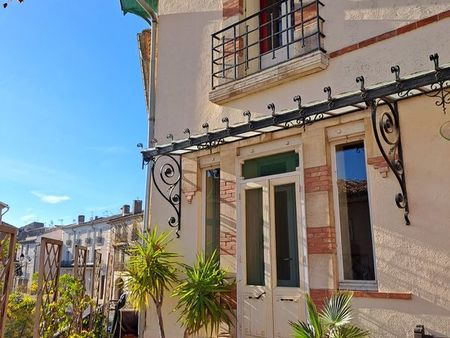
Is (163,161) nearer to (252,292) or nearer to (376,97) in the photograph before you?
(252,292)

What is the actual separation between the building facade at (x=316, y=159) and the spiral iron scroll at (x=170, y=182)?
4 cm

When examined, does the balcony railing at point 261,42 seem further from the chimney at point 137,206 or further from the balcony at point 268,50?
the chimney at point 137,206

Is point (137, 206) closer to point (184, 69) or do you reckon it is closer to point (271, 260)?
point (184, 69)

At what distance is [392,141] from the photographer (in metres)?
4.79

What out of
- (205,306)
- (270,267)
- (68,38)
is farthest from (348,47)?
(68,38)

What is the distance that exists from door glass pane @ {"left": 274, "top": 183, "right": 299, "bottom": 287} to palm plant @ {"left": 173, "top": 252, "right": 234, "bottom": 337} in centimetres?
83

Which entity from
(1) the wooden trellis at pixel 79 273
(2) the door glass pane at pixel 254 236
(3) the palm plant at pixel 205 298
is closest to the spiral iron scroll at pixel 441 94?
(2) the door glass pane at pixel 254 236

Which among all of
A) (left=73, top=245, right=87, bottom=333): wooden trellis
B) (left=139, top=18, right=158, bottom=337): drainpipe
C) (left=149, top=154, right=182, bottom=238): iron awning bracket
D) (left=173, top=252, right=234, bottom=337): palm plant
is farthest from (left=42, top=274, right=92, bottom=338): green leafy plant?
(left=149, top=154, right=182, bottom=238): iron awning bracket

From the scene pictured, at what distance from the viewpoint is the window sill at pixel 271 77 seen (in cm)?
552

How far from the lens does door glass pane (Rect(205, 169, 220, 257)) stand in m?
6.68

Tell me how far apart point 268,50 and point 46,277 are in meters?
5.32

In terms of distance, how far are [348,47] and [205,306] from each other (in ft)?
13.0

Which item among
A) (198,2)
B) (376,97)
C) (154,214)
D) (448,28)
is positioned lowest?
(154,214)

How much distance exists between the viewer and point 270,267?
5.67 m
